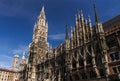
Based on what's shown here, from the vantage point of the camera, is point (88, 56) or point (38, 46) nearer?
point (88, 56)

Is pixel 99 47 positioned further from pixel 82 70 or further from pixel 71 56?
pixel 71 56

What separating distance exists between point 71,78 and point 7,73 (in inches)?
2695

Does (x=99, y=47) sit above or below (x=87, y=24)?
below

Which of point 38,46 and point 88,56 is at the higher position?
point 38,46

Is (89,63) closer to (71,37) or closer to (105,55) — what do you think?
(105,55)

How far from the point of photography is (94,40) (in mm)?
36719

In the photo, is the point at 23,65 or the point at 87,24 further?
the point at 23,65

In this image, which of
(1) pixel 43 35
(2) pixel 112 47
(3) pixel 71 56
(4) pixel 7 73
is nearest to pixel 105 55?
(2) pixel 112 47

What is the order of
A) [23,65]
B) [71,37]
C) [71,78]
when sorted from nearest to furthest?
[71,78], [71,37], [23,65]

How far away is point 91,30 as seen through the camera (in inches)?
1537

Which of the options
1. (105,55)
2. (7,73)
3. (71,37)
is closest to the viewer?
(105,55)

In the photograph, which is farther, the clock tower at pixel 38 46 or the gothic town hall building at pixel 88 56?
the clock tower at pixel 38 46

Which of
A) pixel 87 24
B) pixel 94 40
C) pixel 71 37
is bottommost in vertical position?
pixel 94 40

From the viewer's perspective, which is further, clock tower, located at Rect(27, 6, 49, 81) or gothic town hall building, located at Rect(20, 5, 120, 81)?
clock tower, located at Rect(27, 6, 49, 81)
